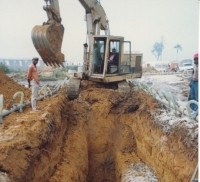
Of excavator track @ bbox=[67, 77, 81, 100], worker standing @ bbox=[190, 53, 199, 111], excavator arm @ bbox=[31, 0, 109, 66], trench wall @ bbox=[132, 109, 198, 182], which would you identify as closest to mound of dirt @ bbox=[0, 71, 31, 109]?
excavator track @ bbox=[67, 77, 81, 100]

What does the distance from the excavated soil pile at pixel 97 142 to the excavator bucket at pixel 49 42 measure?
96 cm

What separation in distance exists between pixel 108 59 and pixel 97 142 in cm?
202

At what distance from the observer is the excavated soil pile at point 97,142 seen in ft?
11.9

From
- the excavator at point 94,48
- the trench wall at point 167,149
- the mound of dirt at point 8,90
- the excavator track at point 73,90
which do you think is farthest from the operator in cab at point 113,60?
the trench wall at point 167,149

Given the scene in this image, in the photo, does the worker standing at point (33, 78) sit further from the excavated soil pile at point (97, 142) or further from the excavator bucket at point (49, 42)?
the excavator bucket at point (49, 42)

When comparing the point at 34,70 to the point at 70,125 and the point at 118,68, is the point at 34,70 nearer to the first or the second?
the point at 70,125

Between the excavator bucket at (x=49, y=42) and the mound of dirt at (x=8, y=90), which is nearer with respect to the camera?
the excavator bucket at (x=49, y=42)

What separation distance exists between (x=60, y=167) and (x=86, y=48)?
3.72 metres

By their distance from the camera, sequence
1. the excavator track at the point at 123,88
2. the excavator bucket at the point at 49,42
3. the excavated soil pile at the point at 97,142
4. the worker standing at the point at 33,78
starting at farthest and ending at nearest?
the excavator track at the point at 123,88
the excavator bucket at the point at 49,42
the worker standing at the point at 33,78
the excavated soil pile at the point at 97,142

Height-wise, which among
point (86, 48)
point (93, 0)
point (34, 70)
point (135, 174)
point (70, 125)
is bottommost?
point (135, 174)

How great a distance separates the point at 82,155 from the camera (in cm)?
557

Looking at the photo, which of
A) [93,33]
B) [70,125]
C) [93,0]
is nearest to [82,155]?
[70,125]

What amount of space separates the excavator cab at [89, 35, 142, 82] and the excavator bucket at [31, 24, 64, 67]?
974mm

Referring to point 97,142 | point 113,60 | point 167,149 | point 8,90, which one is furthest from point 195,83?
point 8,90
